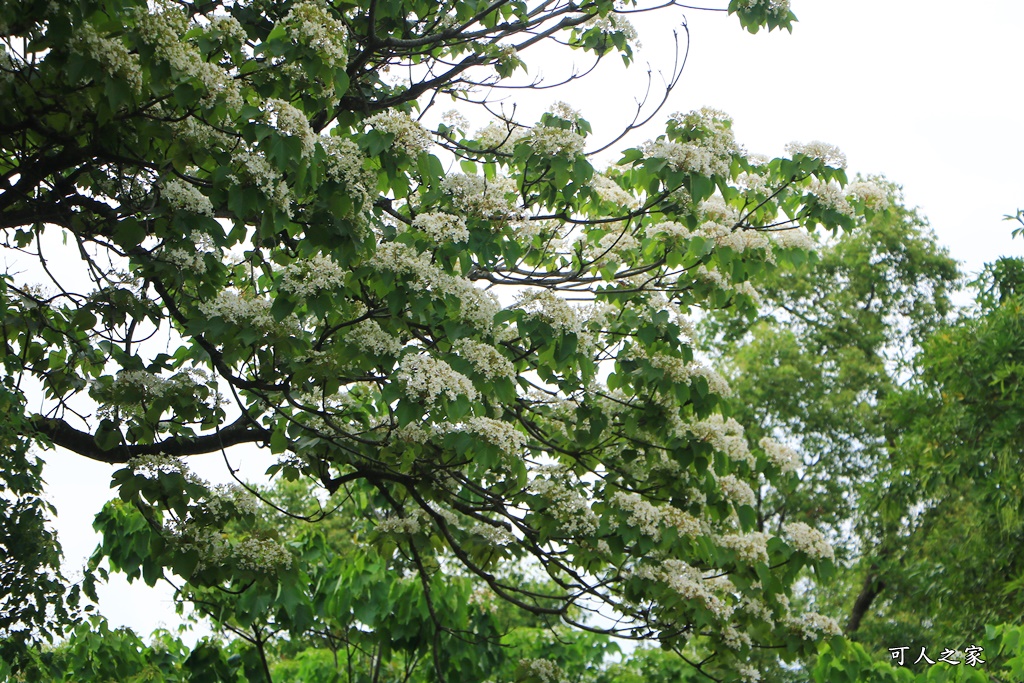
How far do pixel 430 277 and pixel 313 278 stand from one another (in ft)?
1.73

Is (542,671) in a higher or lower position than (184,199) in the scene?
lower

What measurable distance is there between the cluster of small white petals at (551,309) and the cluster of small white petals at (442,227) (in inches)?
18.5

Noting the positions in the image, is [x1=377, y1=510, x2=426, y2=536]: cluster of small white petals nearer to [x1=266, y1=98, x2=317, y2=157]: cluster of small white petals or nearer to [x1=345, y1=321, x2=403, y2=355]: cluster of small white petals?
[x1=345, y1=321, x2=403, y2=355]: cluster of small white petals

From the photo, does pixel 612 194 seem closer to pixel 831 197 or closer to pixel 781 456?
pixel 831 197

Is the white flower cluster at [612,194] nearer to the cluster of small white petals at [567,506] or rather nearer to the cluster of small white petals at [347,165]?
the cluster of small white petals at [567,506]

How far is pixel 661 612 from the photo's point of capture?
605 centimetres

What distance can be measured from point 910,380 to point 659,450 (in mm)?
6101

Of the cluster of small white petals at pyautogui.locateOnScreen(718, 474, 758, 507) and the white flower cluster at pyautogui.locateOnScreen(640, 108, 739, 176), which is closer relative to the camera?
the white flower cluster at pyautogui.locateOnScreen(640, 108, 739, 176)

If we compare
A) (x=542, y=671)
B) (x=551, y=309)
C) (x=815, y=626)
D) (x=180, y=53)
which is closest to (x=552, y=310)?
(x=551, y=309)

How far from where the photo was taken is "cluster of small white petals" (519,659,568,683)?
6.49 m

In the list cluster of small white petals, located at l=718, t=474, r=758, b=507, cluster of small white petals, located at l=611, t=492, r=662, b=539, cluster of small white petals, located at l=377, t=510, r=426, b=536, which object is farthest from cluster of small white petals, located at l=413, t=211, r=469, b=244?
cluster of small white petals, located at l=718, t=474, r=758, b=507

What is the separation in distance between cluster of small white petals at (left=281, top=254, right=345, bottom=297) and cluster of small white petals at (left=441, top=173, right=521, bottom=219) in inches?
32.3

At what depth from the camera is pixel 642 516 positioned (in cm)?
577

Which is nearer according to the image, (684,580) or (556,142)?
(556,142)
